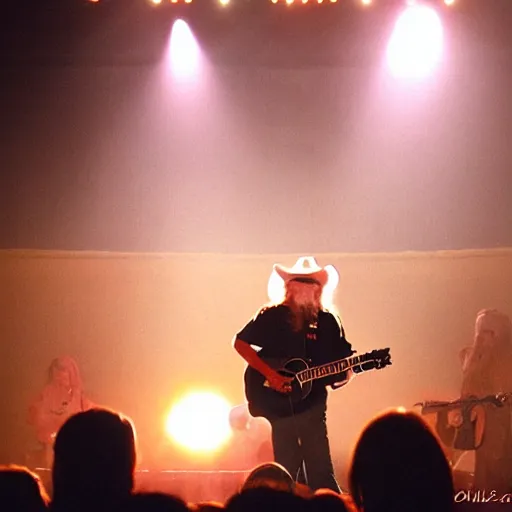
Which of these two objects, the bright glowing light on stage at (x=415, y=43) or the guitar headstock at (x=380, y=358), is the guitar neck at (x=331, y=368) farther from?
the bright glowing light on stage at (x=415, y=43)

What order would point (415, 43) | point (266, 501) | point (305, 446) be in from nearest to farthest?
1. point (266, 501)
2. point (305, 446)
3. point (415, 43)

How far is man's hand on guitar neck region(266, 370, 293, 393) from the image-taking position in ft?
13.7

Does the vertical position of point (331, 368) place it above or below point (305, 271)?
below

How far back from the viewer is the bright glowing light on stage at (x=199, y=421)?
4559mm

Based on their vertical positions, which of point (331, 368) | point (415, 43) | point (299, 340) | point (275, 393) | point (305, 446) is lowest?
point (305, 446)

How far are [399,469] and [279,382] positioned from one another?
8.13 ft

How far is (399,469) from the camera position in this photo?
5.77 ft

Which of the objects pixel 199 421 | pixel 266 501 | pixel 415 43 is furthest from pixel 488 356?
pixel 266 501

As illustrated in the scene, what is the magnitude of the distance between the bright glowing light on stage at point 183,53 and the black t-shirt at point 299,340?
5.49ft

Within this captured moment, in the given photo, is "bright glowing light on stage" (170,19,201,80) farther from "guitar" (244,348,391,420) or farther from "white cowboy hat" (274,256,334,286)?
"guitar" (244,348,391,420)

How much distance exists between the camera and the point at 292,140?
492 cm

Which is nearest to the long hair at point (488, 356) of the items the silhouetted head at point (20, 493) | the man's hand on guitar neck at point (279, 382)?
the man's hand on guitar neck at point (279, 382)

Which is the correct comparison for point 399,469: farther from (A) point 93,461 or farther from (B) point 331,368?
(B) point 331,368

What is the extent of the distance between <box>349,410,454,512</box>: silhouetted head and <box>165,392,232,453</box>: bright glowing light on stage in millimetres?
2808
